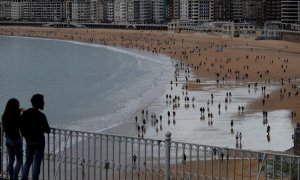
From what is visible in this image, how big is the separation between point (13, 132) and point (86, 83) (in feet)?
165

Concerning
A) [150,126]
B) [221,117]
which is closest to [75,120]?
[150,126]

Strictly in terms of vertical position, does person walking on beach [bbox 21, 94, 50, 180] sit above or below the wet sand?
above

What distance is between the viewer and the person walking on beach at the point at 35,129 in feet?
30.7

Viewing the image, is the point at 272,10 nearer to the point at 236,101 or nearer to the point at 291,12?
the point at 291,12

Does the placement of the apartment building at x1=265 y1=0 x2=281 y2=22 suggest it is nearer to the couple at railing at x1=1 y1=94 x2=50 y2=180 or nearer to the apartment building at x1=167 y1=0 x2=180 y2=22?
the apartment building at x1=167 y1=0 x2=180 y2=22

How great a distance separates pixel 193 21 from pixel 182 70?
113 m

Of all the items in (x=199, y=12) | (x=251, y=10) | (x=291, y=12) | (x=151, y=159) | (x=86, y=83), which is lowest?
(x=86, y=83)

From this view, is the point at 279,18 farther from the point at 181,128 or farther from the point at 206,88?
the point at 181,128

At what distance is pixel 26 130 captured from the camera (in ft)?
31.4

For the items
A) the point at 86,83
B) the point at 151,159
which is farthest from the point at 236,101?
the point at 151,159

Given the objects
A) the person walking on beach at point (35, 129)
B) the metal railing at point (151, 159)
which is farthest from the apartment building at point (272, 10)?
the person walking on beach at point (35, 129)

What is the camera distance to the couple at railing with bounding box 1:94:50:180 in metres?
9.44

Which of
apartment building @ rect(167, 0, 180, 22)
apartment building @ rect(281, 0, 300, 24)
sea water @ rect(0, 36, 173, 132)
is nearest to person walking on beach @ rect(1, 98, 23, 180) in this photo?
sea water @ rect(0, 36, 173, 132)

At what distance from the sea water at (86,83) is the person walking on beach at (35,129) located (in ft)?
75.7
